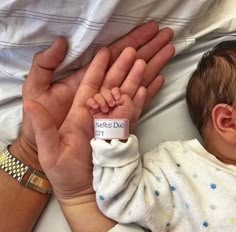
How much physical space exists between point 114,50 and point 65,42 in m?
0.11

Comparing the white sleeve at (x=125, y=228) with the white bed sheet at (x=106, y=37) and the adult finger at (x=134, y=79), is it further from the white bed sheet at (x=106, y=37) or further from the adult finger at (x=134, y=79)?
the adult finger at (x=134, y=79)

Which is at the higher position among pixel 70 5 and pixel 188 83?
pixel 70 5

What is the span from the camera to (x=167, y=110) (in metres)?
1.04

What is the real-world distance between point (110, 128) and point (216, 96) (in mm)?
268

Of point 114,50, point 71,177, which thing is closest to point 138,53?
point 114,50

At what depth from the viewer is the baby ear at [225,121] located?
3.12 feet

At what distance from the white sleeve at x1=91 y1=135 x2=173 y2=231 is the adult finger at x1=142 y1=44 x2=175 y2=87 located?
0.16 metres

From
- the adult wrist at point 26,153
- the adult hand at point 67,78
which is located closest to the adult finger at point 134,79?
the adult hand at point 67,78

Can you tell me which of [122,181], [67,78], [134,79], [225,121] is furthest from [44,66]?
[225,121]

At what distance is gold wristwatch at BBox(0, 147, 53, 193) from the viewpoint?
3.18 ft

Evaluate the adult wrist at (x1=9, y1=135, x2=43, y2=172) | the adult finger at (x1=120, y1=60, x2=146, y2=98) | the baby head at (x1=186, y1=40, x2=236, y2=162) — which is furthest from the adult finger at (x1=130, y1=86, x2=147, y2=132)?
the adult wrist at (x1=9, y1=135, x2=43, y2=172)

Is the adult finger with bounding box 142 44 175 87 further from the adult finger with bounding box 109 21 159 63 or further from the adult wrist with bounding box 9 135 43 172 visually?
the adult wrist with bounding box 9 135 43 172

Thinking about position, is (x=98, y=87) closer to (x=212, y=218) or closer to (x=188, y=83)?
(x=188, y=83)

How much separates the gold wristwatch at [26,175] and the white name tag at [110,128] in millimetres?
200
